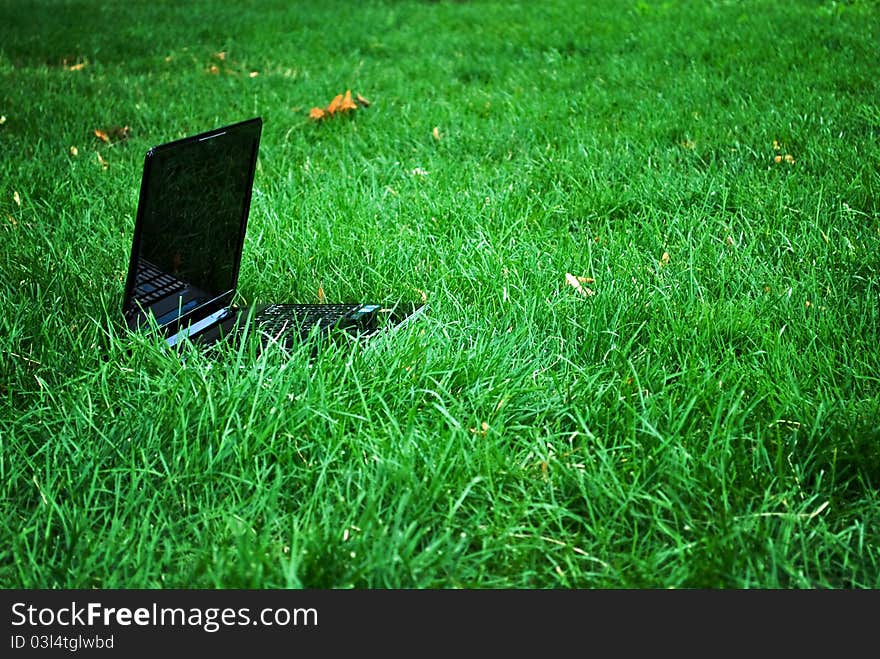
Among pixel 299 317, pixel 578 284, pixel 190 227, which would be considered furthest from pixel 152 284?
pixel 578 284

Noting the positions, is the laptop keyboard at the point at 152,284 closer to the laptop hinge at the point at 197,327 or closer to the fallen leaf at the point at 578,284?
the laptop hinge at the point at 197,327

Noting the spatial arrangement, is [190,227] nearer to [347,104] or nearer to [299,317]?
[299,317]

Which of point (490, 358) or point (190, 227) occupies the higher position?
point (190, 227)

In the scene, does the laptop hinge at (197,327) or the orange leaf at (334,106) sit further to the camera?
the orange leaf at (334,106)

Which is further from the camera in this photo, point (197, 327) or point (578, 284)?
point (578, 284)

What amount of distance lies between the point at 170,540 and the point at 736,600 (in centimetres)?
115

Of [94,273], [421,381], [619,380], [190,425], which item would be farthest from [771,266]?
[94,273]

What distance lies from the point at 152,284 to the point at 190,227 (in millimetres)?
214

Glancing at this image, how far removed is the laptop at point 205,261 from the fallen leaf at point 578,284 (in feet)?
1.84

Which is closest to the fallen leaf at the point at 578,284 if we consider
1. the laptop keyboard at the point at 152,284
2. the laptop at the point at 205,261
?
the laptop at the point at 205,261

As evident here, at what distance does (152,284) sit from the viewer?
2426mm

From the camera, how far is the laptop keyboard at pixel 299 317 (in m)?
2.55

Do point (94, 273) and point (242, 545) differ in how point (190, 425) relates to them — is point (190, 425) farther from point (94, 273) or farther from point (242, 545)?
point (94, 273)

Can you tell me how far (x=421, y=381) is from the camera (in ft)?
7.56
